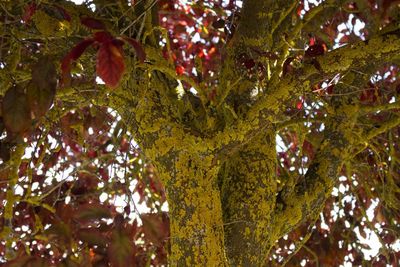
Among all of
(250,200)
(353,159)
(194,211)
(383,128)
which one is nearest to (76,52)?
(194,211)

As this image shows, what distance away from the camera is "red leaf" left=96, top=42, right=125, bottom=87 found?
1024 mm

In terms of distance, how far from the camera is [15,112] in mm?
1091

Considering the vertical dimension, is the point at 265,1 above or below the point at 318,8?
above

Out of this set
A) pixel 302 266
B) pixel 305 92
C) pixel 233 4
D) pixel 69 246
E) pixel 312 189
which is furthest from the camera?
pixel 302 266

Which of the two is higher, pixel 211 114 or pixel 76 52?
pixel 211 114

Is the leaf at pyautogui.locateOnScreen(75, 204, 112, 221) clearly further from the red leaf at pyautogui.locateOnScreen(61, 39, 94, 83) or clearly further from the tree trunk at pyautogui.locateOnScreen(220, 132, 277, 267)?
the tree trunk at pyautogui.locateOnScreen(220, 132, 277, 267)

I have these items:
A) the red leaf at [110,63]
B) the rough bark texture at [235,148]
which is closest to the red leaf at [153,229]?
the red leaf at [110,63]

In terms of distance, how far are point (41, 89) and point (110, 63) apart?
154 mm

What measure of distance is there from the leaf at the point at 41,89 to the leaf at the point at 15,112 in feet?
0.07

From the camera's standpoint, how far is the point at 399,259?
3014 mm

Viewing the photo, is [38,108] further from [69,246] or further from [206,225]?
[206,225]

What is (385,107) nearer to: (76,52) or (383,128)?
(383,128)

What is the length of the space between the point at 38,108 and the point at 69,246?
0.27m

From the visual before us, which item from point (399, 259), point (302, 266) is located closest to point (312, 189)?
point (399, 259)
